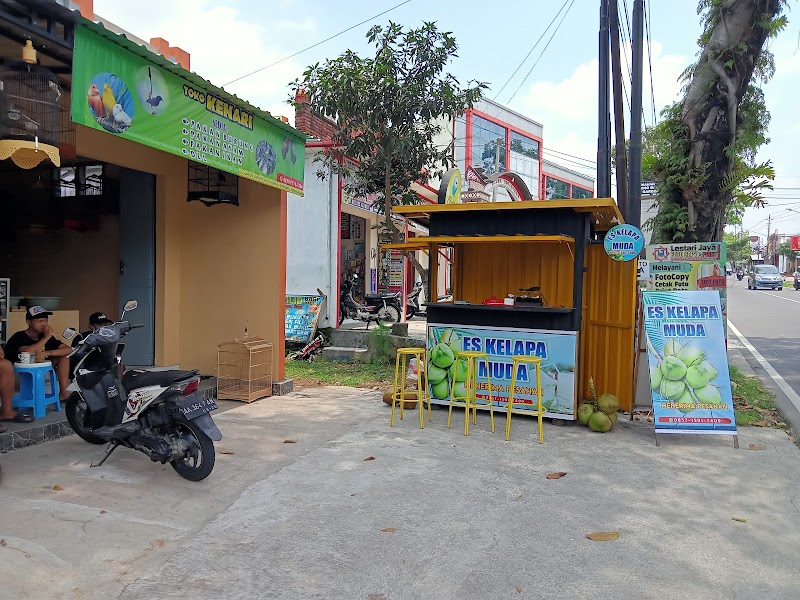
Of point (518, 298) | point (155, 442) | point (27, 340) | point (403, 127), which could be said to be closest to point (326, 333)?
point (403, 127)

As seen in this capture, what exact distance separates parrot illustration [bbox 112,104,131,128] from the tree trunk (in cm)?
738

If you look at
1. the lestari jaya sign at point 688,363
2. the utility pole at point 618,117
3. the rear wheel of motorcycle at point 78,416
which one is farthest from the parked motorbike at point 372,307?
the rear wheel of motorcycle at point 78,416

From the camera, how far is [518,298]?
7219 millimetres

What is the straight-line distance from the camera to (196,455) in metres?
4.59

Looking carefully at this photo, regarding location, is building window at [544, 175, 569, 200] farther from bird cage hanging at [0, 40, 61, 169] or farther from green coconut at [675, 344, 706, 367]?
bird cage hanging at [0, 40, 61, 169]

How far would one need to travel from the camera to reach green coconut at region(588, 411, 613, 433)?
6281mm

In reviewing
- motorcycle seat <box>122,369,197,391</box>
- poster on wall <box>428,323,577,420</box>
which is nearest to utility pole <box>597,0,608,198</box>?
poster on wall <box>428,323,577,420</box>

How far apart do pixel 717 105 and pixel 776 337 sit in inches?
366

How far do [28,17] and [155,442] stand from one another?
3.19 metres

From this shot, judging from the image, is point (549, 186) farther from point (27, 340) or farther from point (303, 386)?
point (27, 340)

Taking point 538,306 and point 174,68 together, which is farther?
point 538,306

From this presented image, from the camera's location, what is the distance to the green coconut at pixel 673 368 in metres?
6.05

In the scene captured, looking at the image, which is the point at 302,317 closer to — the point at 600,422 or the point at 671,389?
the point at 600,422

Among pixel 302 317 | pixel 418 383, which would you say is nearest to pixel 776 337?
pixel 302 317
